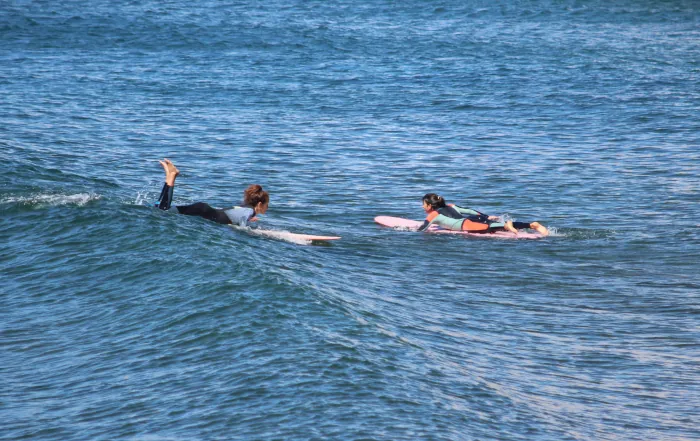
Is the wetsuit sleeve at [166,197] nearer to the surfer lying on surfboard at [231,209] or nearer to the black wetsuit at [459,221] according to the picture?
the surfer lying on surfboard at [231,209]

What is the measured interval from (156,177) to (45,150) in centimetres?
370

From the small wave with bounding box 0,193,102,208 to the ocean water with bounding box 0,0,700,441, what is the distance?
0.30 feet

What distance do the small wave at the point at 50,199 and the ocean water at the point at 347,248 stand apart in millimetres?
91

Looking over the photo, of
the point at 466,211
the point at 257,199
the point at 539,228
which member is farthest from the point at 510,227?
the point at 257,199

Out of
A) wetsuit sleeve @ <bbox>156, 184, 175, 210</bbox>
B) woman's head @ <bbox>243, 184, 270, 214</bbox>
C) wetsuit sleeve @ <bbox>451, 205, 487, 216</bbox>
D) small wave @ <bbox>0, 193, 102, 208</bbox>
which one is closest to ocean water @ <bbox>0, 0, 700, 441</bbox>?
small wave @ <bbox>0, 193, 102, 208</bbox>

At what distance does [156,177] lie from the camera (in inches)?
956

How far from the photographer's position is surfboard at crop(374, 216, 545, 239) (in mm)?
19391

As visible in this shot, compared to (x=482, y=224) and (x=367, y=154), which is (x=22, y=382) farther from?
(x=367, y=154)

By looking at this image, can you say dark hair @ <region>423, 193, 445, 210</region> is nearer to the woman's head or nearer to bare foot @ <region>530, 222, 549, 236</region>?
bare foot @ <region>530, 222, 549, 236</region>

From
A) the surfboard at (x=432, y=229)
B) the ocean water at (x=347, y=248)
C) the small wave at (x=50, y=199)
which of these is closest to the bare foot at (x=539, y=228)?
the surfboard at (x=432, y=229)

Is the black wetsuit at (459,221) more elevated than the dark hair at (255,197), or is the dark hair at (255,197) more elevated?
the dark hair at (255,197)

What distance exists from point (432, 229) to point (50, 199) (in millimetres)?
8090

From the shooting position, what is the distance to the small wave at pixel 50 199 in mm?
18562

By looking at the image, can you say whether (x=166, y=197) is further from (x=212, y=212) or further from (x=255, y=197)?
(x=255, y=197)
